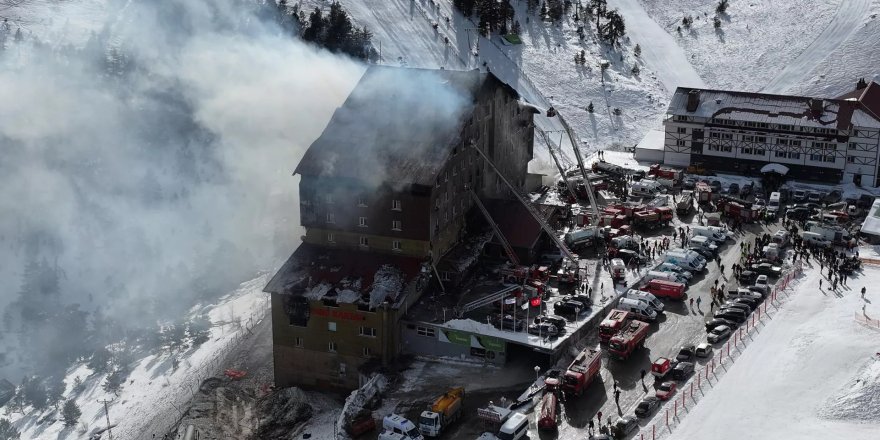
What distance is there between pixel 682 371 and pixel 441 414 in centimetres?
1319

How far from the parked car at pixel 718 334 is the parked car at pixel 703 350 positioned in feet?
4.94

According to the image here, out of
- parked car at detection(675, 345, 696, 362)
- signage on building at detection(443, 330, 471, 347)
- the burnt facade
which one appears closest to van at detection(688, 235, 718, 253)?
the burnt facade

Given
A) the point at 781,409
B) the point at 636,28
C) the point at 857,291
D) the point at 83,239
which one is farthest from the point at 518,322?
the point at 636,28

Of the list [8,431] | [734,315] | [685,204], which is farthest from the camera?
[685,204]

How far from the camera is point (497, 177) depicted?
71188 mm

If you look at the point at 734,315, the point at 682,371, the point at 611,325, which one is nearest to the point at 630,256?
the point at 734,315

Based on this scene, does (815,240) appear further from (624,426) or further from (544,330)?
(624,426)

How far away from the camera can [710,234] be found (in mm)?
71438

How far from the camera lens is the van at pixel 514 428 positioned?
45.7 m

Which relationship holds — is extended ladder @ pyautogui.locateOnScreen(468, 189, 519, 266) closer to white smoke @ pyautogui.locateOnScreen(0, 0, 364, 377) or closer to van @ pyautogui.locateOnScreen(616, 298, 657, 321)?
van @ pyautogui.locateOnScreen(616, 298, 657, 321)

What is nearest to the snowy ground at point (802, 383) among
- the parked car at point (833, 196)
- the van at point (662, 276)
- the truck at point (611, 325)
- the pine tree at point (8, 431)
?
the truck at point (611, 325)

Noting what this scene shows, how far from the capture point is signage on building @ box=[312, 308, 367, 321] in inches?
2239

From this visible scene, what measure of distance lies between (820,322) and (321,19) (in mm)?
77224

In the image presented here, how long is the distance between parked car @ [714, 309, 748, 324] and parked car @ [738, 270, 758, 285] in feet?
21.7
